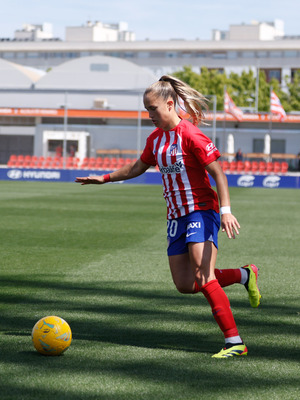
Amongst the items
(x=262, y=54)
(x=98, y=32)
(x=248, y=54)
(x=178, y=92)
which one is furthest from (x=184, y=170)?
(x=98, y=32)

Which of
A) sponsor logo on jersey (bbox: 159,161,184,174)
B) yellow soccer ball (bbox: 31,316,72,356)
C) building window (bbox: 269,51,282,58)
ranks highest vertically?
building window (bbox: 269,51,282,58)

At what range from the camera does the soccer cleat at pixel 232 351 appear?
5270 mm

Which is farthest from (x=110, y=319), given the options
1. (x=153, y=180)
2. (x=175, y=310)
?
(x=153, y=180)

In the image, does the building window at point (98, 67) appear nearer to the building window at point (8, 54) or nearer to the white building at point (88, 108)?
the white building at point (88, 108)

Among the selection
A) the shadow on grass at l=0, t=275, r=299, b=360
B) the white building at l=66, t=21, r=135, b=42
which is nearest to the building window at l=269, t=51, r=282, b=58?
the white building at l=66, t=21, r=135, b=42

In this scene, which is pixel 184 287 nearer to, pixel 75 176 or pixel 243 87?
pixel 75 176

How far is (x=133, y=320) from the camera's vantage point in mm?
6660

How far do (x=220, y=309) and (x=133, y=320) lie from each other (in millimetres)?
1488

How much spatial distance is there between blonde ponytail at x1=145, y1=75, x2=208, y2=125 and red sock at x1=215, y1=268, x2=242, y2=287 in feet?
4.32

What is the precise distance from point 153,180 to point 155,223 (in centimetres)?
2446

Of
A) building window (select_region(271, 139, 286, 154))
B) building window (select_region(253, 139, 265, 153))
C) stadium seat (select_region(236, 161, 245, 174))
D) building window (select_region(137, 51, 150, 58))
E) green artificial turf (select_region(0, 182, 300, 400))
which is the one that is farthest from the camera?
building window (select_region(137, 51, 150, 58))

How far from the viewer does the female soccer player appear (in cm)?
536

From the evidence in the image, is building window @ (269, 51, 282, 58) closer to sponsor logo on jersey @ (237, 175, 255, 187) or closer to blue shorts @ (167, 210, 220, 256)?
sponsor logo on jersey @ (237, 175, 255, 187)

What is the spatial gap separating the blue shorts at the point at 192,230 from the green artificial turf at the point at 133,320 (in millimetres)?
782
